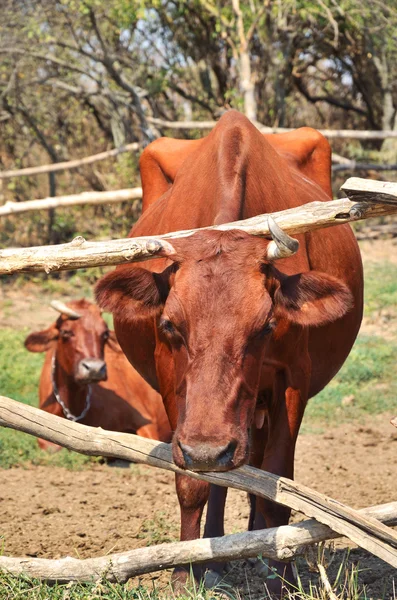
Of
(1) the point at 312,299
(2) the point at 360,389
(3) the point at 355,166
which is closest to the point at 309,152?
(1) the point at 312,299

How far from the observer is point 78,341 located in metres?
7.65

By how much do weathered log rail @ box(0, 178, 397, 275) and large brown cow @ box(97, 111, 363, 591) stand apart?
0.10 m

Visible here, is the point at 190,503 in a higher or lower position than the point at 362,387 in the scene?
higher

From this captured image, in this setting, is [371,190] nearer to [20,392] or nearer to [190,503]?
[190,503]

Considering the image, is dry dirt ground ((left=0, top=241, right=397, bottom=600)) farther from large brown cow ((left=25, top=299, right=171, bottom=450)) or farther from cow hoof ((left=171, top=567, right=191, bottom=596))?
large brown cow ((left=25, top=299, right=171, bottom=450))

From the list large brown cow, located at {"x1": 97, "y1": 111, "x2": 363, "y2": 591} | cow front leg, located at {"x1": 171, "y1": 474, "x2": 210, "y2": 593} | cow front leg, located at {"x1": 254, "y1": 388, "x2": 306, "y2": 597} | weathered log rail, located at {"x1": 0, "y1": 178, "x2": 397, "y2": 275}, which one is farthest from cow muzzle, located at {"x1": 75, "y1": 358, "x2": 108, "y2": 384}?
weathered log rail, located at {"x1": 0, "y1": 178, "x2": 397, "y2": 275}

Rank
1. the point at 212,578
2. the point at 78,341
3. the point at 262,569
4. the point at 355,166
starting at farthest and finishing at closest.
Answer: the point at 355,166 < the point at 78,341 < the point at 262,569 < the point at 212,578

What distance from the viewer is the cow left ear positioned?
3648 millimetres

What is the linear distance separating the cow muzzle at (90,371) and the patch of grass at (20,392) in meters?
0.62

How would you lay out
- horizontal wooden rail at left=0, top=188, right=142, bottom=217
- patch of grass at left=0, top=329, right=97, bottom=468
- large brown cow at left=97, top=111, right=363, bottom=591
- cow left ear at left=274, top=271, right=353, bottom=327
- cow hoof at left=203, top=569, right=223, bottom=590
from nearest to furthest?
large brown cow at left=97, top=111, right=363, bottom=591
cow left ear at left=274, top=271, right=353, bottom=327
cow hoof at left=203, top=569, right=223, bottom=590
patch of grass at left=0, top=329, right=97, bottom=468
horizontal wooden rail at left=0, top=188, right=142, bottom=217

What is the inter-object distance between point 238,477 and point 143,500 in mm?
2439

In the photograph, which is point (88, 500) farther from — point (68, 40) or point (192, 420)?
point (68, 40)

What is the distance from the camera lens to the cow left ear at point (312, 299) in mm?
3648

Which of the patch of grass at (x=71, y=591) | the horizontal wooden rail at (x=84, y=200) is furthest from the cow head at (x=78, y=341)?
the patch of grass at (x=71, y=591)
